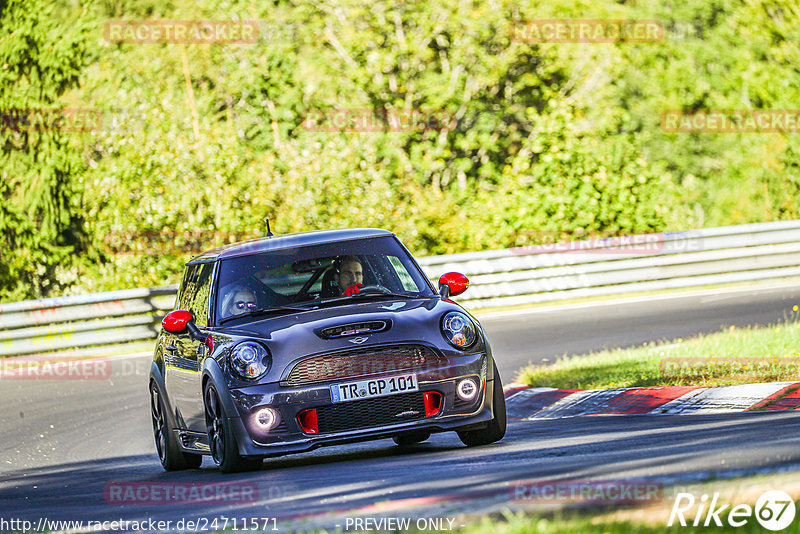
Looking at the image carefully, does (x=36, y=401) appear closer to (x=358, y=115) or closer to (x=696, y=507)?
(x=696, y=507)

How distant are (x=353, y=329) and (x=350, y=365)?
234 millimetres

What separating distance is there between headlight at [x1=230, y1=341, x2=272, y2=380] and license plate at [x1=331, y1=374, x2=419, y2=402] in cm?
45

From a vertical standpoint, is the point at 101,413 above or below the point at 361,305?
below

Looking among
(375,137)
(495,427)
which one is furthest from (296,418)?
(375,137)

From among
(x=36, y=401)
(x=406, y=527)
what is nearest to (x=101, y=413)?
(x=36, y=401)

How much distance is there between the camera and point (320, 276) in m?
8.77

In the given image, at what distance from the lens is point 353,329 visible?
306 inches

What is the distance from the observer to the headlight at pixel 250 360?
→ 7.68 metres

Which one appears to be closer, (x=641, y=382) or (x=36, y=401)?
(x=641, y=382)

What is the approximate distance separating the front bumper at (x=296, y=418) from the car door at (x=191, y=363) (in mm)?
744

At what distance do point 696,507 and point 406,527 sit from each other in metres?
1.11
